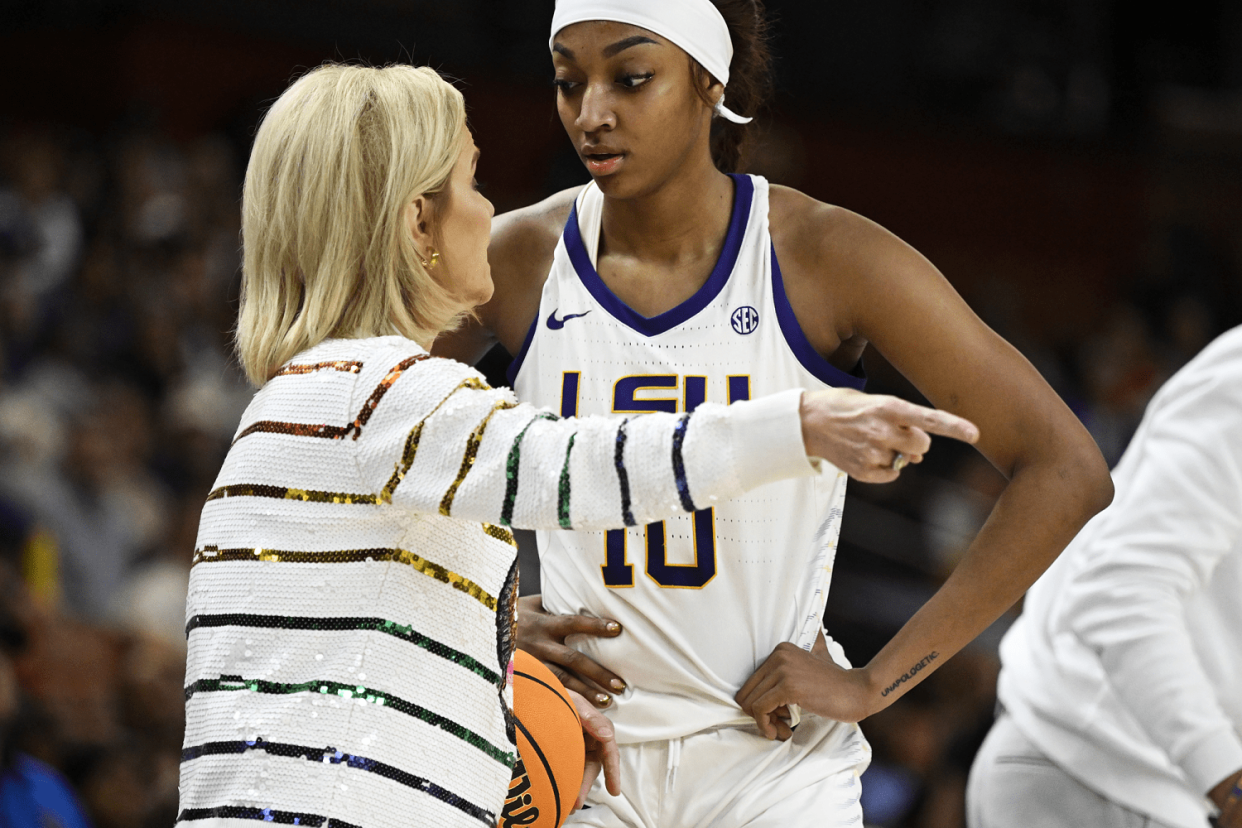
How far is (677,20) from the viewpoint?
2.60 meters

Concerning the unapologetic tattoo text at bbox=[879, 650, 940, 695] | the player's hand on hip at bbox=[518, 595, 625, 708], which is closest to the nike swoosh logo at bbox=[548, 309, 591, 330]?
the player's hand on hip at bbox=[518, 595, 625, 708]

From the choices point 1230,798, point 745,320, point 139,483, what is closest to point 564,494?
point 745,320

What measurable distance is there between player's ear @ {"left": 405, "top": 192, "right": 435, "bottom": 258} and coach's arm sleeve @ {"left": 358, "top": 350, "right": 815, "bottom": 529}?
29 centimetres

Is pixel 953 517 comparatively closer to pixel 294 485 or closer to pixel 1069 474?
pixel 1069 474

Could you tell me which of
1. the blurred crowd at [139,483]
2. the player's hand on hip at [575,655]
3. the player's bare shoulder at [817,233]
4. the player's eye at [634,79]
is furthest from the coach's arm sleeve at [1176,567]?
the blurred crowd at [139,483]

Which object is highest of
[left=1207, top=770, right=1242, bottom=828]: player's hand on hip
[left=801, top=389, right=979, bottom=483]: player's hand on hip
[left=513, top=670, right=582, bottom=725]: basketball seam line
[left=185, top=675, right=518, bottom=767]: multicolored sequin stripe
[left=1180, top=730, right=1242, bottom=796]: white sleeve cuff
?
[left=801, top=389, right=979, bottom=483]: player's hand on hip

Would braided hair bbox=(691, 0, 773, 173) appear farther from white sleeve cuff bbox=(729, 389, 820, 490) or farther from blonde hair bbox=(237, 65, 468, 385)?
white sleeve cuff bbox=(729, 389, 820, 490)

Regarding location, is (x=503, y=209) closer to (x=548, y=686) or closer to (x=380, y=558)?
(x=548, y=686)

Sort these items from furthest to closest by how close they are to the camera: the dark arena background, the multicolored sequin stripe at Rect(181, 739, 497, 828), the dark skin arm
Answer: the dark arena background < the dark skin arm < the multicolored sequin stripe at Rect(181, 739, 497, 828)

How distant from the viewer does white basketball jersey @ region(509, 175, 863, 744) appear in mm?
Answer: 2551

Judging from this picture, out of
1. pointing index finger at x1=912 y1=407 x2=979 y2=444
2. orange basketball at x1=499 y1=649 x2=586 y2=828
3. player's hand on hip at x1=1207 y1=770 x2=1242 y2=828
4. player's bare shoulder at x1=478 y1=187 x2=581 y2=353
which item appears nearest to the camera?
pointing index finger at x1=912 y1=407 x2=979 y2=444

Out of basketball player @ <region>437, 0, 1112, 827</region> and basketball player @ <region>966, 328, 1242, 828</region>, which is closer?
basketball player @ <region>437, 0, 1112, 827</region>

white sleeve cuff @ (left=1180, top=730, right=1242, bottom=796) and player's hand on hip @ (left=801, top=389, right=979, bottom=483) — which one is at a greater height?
player's hand on hip @ (left=801, top=389, right=979, bottom=483)

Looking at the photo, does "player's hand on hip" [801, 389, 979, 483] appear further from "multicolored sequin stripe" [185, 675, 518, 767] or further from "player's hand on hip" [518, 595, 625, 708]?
"player's hand on hip" [518, 595, 625, 708]
